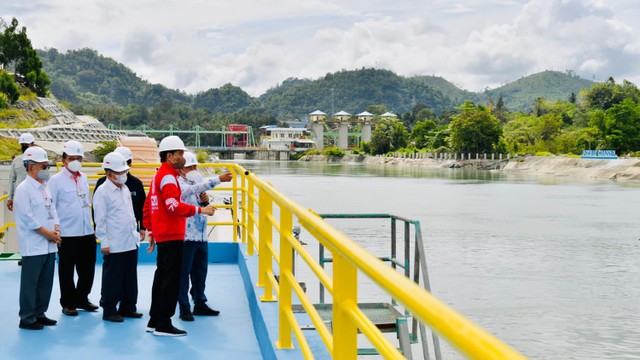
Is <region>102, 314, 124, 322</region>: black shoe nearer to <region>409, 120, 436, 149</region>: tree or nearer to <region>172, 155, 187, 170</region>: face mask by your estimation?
<region>172, 155, 187, 170</region>: face mask

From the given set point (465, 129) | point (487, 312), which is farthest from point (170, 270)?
point (465, 129)

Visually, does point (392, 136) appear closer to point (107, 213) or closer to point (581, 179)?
point (581, 179)

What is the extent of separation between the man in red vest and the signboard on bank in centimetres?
8242

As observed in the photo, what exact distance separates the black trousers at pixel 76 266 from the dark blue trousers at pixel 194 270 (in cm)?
94

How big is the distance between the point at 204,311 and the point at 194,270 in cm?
37

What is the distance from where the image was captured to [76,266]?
6348mm

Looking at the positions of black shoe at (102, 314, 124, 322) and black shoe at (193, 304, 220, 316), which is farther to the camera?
black shoe at (193, 304, 220, 316)

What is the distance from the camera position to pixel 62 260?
632cm

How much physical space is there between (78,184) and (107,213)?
0.51m

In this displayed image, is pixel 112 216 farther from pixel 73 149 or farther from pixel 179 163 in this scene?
pixel 179 163

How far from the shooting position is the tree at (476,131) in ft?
349

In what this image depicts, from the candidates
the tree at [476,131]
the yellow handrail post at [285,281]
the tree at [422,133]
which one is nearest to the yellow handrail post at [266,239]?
the yellow handrail post at [285,281]

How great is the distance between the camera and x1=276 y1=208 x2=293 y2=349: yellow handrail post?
4168mm

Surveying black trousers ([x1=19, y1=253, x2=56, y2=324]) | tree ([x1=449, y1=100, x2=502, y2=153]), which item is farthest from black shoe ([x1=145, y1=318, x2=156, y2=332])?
tree ([x1=449, y1=100, x2=502, y2=153])
